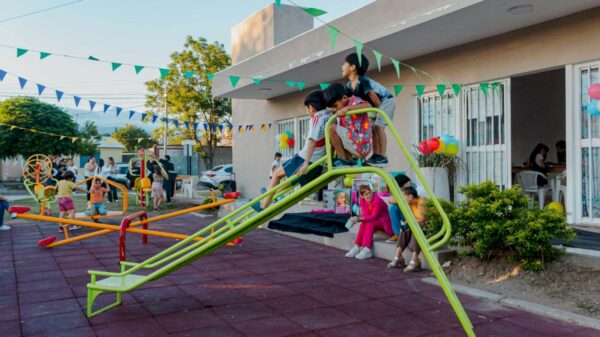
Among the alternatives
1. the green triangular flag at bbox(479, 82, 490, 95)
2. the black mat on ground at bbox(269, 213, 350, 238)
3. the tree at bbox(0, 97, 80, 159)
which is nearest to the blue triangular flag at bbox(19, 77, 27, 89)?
the black mat on ground at bbox(269, 213, 350, 238)

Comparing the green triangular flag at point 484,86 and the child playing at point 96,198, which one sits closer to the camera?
the green triangular flag at point 484,86

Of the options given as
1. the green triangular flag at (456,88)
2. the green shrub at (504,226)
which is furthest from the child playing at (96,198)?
the green triangular flag at (456,88)

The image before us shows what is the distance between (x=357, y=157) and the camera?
160 inches

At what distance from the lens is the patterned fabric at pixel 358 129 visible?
157 inches

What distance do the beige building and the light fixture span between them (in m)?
0.01

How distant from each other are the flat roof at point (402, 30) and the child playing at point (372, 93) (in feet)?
10.3

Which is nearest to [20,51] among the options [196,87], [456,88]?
[456,88]

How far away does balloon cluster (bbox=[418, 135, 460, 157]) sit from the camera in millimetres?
8453

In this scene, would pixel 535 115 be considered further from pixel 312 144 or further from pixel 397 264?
pixel 312 144

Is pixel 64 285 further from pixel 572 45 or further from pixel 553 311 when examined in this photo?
pixel 572 45

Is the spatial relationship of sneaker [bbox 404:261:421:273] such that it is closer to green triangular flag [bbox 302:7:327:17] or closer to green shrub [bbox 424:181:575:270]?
green shrub [bbox 424:181:575:270]

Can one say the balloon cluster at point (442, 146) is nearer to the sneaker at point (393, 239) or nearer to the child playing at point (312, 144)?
the sneaker at point (393, 239)

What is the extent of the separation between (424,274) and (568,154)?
307cm

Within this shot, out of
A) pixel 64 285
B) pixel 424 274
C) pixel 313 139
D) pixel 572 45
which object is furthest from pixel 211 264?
pixel 572 45
